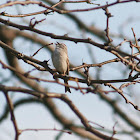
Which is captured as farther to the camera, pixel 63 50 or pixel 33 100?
pixel 33 100

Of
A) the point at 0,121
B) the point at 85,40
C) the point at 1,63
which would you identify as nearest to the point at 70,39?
the point at 85,40

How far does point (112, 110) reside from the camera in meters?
10.4

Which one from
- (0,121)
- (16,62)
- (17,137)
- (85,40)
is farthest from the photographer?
(16,62)

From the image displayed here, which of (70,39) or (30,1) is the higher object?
(30,1)

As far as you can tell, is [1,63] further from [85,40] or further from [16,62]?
[16,62]

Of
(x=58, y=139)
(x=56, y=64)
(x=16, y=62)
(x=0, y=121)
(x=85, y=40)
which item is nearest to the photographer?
(x=85, y=40)

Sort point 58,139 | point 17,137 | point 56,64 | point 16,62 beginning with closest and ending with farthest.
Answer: point 17,137 → point 56,64 → point 58,139 → point 16,62

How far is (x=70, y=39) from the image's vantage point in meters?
2.96

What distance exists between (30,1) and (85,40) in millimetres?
654

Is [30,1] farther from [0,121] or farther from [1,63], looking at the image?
[0,121]

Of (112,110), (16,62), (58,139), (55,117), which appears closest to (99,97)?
(112,110)

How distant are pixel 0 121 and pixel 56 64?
13.6 ft

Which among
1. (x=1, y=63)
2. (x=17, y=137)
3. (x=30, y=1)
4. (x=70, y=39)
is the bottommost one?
(x=17, y=137)

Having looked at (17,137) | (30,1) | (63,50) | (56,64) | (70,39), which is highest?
(63,50)
